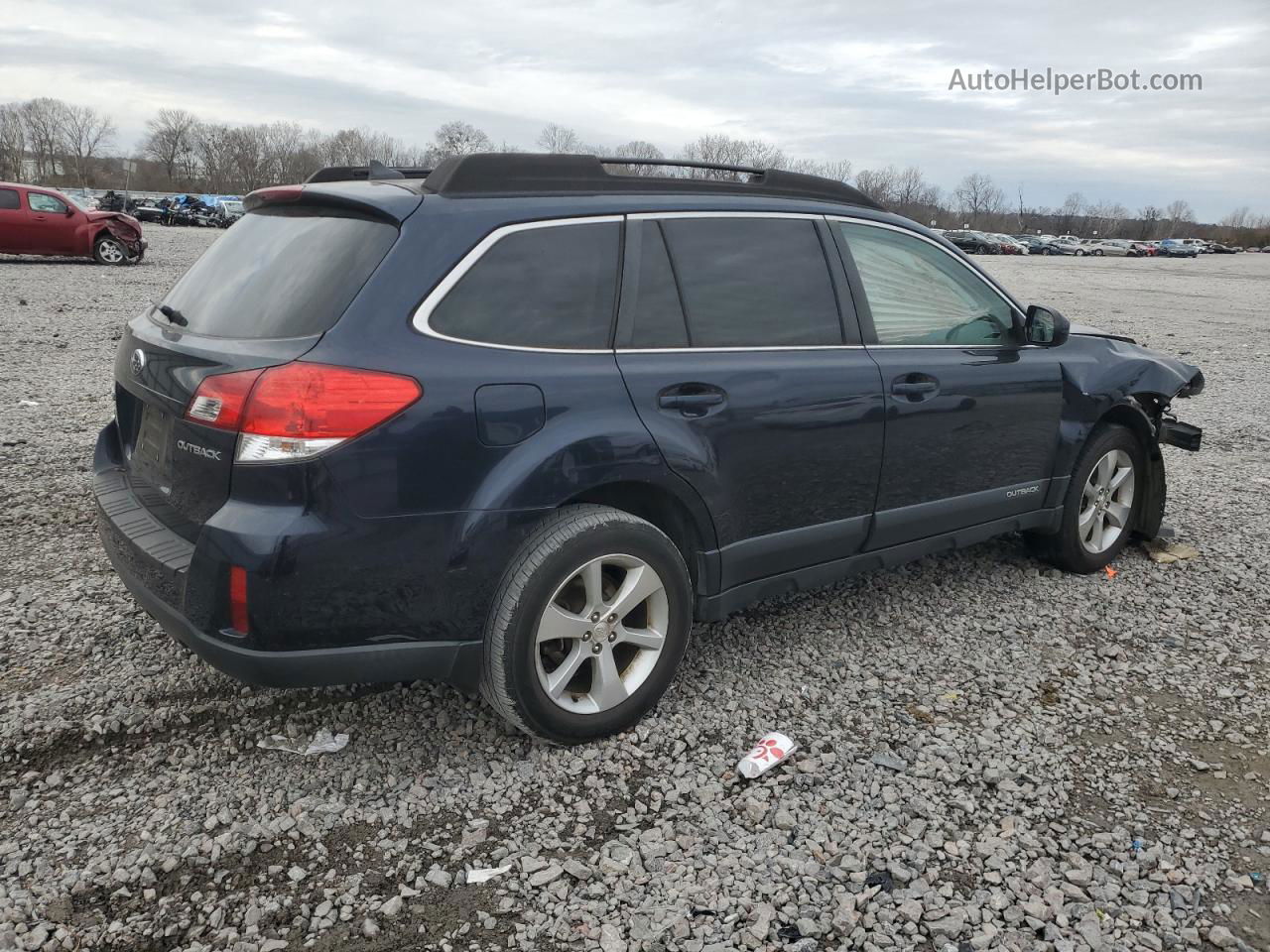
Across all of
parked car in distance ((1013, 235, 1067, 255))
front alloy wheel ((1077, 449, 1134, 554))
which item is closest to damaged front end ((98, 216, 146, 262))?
front alloy wheel ((1077, 449, 1134, 554))

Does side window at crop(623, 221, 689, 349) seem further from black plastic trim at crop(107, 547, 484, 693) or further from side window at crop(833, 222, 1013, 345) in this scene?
black plastic trim at crop(107, 547, 484, 693)

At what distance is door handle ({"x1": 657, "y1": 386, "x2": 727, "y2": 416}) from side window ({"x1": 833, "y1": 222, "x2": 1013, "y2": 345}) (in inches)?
37.6

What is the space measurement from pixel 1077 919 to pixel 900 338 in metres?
2.24

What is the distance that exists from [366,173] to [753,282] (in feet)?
4.86

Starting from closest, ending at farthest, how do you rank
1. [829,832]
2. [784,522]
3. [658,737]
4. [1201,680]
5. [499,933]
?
[499,933] → [829,832] → [658,737] → [784,522] → [1201,680]

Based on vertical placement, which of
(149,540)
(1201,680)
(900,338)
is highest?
(900,338)

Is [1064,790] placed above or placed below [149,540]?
below

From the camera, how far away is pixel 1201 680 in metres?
3.91

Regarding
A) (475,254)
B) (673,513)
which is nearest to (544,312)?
(475,254)

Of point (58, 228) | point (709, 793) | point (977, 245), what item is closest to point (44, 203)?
point (58, 228)

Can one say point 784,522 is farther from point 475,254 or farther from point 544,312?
point 475,254

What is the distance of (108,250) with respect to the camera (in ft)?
66.4

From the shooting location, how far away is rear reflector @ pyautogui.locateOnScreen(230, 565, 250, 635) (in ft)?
8.60

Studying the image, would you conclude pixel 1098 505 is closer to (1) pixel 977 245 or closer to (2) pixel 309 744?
(2) pixel 309 744
